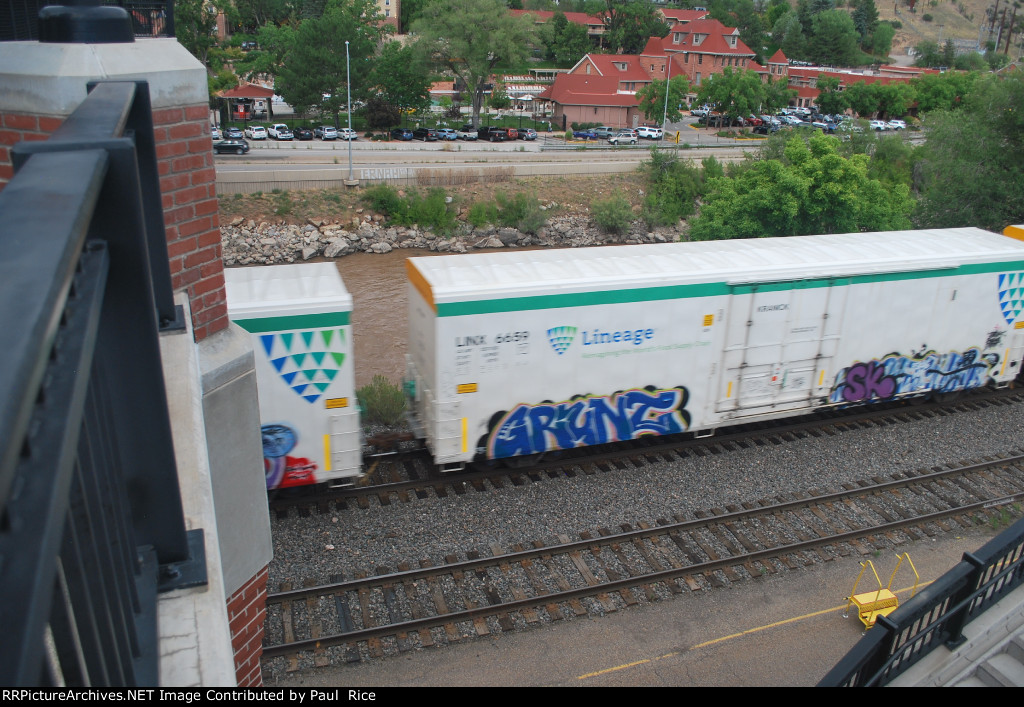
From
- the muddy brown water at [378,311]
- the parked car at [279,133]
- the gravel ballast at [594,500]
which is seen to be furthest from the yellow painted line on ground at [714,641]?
the parked car at [279,133]

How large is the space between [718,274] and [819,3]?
121 metres

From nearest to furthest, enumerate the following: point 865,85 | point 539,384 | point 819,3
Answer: point 539,384, point 865,85, point 819,3

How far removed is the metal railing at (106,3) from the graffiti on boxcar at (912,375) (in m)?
12.0

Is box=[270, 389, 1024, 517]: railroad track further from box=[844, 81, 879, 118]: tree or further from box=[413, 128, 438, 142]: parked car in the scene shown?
box=[844, 81, 879, 118]: tree

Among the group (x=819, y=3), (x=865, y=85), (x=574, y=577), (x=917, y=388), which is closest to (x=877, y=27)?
(x=819, y=3)

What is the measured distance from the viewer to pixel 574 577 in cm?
967

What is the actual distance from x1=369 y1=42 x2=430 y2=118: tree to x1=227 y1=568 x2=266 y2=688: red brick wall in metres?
52.3

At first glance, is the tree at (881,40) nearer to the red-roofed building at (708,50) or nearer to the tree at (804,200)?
the red-roofed building at (708,50)

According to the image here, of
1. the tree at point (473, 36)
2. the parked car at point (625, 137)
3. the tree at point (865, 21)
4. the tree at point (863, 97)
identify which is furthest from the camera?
the tree at point (865, 21)

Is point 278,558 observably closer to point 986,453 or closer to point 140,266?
point 140,266

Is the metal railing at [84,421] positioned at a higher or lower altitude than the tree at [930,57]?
lower

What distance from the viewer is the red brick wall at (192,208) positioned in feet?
12.0

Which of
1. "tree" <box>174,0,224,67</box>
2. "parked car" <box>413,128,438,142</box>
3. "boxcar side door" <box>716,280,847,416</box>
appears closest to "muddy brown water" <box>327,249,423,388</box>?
"boxcar side door" <box>716,280,847,416</box>

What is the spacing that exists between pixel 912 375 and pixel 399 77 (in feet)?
152
